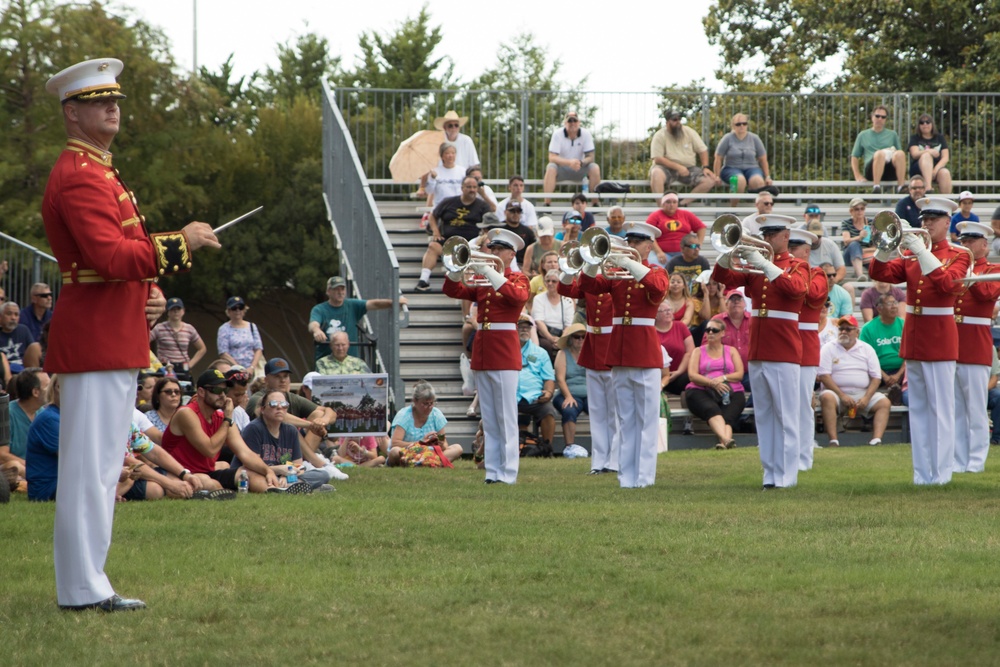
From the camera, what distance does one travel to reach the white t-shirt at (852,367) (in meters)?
19.2

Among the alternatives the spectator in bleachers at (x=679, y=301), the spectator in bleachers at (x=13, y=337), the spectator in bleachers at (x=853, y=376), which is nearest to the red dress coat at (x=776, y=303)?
the spectator in bleachers at (x=853, y=376)

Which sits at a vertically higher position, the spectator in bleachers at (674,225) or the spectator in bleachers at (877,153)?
the spectator in bleachers at (877,153)

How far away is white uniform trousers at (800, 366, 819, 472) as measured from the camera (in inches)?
549

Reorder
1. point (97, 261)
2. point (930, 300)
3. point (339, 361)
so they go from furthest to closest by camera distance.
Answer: point (339, 361)
point (930, 300)
point (97, 261)

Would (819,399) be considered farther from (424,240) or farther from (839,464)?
(424,240)

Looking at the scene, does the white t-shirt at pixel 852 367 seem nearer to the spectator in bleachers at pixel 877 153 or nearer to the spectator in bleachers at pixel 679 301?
the spectator in bleachers at pixel 679 301

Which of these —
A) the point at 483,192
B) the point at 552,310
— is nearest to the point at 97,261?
the point at 552,310

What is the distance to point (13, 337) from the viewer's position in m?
17.8

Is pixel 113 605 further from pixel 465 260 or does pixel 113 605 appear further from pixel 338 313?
pixel 338 313

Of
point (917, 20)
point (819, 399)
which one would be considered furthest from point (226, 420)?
point (917, 20)

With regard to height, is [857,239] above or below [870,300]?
above

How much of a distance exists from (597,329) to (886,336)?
18.9ft

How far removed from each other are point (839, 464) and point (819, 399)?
405 centimetres

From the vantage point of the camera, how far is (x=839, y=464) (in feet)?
49.7
